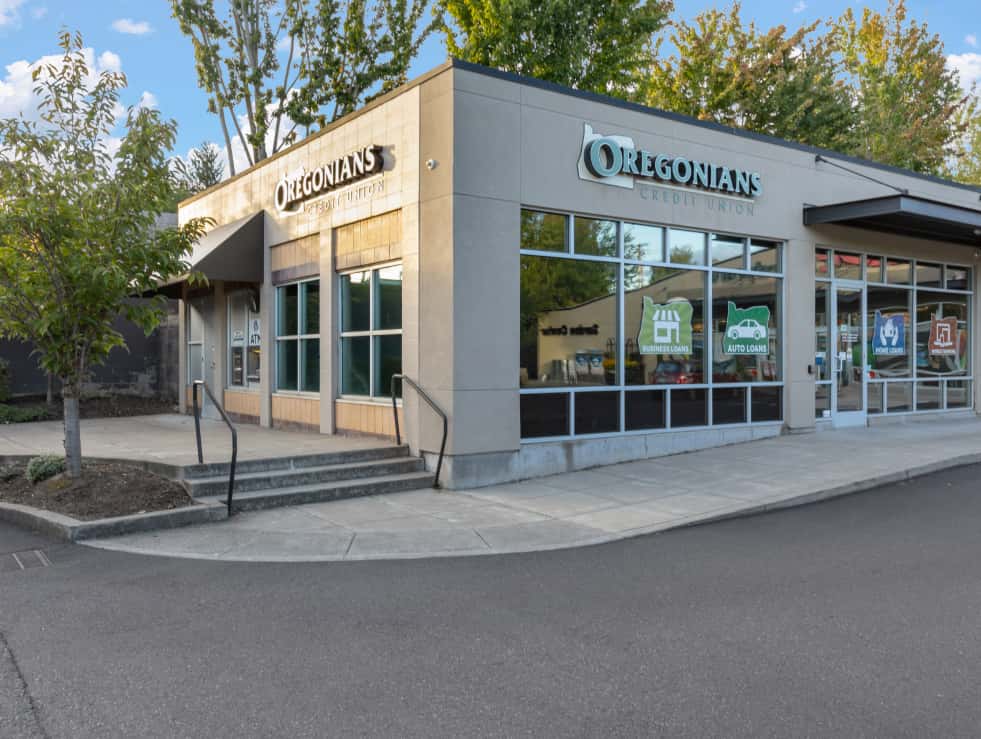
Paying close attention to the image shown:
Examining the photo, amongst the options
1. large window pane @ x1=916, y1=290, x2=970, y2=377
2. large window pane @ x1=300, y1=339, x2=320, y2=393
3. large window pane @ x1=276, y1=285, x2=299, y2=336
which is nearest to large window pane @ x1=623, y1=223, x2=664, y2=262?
large window pane @ x1=300, y1=339, x2=320, y2=393

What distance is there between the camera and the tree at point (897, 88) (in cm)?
2805

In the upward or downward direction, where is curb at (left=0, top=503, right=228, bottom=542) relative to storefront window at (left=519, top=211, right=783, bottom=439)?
downward

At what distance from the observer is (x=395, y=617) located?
5109mm

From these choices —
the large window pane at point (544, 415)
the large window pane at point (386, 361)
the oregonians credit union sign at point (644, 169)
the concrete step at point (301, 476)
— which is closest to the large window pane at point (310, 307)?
the large window pane at point (386, 361)

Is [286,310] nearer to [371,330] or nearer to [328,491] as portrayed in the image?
[371,330]

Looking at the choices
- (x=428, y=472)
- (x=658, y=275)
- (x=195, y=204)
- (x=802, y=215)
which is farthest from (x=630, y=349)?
(x=195, y=204)

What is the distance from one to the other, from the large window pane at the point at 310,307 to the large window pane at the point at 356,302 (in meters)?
0.79

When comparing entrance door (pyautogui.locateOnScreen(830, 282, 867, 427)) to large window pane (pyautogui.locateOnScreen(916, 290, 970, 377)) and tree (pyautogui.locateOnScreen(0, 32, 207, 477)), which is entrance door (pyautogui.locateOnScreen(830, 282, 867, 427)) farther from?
tree (pyautogui.locateOnScreen(0, 32, 207, 477))

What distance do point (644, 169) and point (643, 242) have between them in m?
1.06

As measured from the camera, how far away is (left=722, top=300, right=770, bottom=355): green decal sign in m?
12.6

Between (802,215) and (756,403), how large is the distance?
3.50m

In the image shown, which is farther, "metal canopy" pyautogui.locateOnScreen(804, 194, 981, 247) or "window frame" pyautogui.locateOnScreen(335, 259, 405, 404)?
"metal canopy" pyautogui.locateOnScreen(804, 194, 981, 247)

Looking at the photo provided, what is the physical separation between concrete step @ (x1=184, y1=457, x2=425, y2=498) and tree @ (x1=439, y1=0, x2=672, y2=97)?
1550cm

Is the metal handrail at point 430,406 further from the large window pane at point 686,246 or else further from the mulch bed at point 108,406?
the mulch bed at point 108,406
